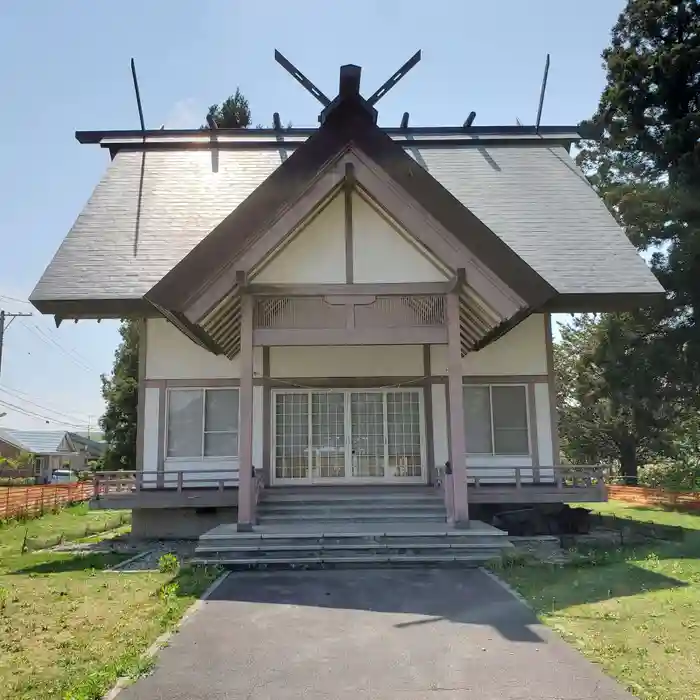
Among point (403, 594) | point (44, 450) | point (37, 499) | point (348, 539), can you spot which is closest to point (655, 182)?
point (348, 539)

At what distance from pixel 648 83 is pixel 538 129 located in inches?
167

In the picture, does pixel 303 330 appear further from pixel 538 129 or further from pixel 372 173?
pixel 538 129

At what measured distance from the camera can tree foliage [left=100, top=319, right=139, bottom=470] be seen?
2578cm

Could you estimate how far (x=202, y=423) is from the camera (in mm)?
12906

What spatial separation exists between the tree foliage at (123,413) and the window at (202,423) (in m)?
13.1

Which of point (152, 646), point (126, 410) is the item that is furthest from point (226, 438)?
point (126, 410)

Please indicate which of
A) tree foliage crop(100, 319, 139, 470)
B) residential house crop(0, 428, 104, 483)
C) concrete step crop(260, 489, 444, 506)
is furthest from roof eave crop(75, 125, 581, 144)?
residential house crop(0, 428, 104, 483)

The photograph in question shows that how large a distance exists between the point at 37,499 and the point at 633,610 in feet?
63.4

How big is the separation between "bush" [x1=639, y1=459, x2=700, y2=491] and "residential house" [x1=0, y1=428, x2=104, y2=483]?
3954 cm

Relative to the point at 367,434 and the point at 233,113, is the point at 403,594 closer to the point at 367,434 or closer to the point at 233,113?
the point at 367,434

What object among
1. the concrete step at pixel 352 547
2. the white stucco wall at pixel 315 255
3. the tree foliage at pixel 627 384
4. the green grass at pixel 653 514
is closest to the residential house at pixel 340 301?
the white stucco wall at pixel 315 255

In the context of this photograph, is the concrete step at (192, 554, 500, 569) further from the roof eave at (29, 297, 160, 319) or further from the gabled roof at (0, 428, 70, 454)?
the gabled roof at (0, 428, 70, 454)

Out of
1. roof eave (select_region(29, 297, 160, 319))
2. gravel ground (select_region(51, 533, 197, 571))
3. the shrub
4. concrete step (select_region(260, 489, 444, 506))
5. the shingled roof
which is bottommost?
gravel ground (select_region(51, 533, 197, 571))

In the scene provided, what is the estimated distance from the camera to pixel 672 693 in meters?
4.06
